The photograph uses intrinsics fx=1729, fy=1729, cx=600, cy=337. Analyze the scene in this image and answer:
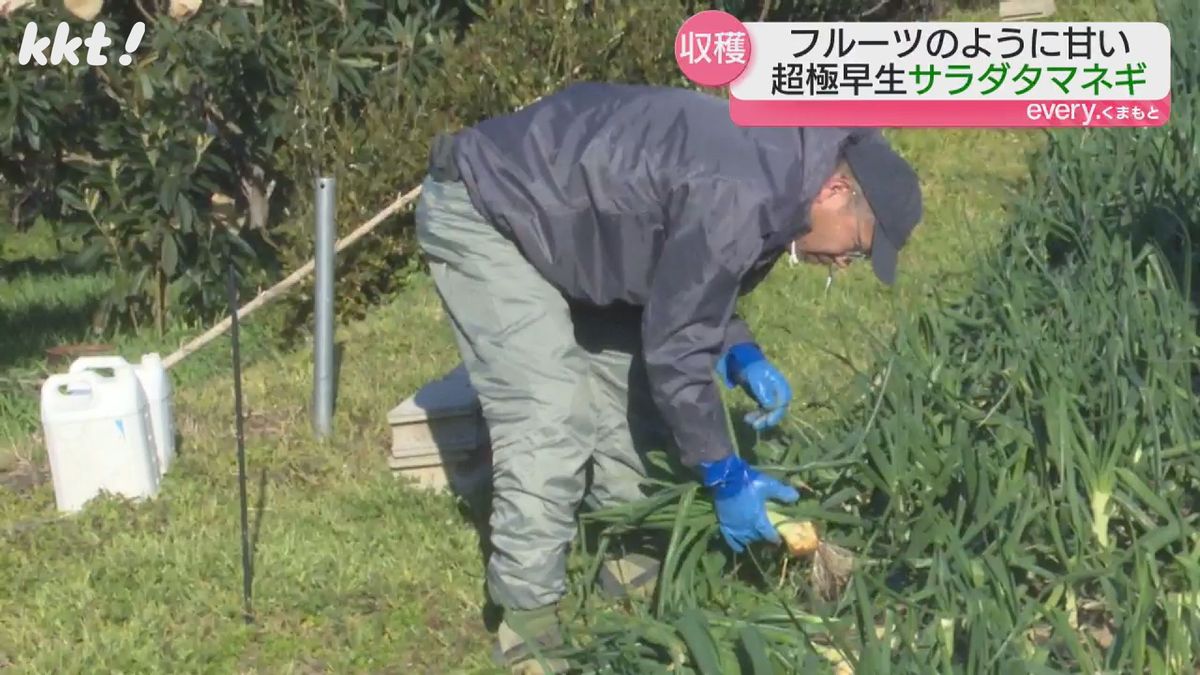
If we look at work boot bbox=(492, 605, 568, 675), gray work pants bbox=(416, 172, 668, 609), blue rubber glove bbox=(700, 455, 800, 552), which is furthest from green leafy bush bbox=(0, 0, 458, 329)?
blue rubber glove bbox=(700, 455, 800, 552)

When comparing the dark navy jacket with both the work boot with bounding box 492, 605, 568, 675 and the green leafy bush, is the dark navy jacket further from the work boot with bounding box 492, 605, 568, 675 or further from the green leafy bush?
the green leafy bush

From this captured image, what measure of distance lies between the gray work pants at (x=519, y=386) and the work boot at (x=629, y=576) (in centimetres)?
18

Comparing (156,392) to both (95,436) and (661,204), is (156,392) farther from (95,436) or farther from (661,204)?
(661,204)

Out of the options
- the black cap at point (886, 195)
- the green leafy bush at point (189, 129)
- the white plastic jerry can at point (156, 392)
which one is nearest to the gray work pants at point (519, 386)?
the black cap at point (886, 195)

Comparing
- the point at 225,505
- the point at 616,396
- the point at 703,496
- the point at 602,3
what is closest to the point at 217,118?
the point at 602,3

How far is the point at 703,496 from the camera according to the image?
364 cm

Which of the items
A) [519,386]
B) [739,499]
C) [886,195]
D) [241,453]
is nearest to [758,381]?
[739,499]

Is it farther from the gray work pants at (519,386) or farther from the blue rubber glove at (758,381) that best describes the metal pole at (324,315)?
the blue rubber glove at (758,381)

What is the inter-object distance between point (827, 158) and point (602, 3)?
12.8ft

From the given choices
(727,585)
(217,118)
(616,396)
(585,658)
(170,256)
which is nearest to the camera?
(585,658)

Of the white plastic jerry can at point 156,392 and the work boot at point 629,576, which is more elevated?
the white plastic jerry can at point 156,392

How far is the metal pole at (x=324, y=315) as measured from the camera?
502 cm

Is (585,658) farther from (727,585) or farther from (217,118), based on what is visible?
(217,118)

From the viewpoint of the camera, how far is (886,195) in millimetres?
3217
